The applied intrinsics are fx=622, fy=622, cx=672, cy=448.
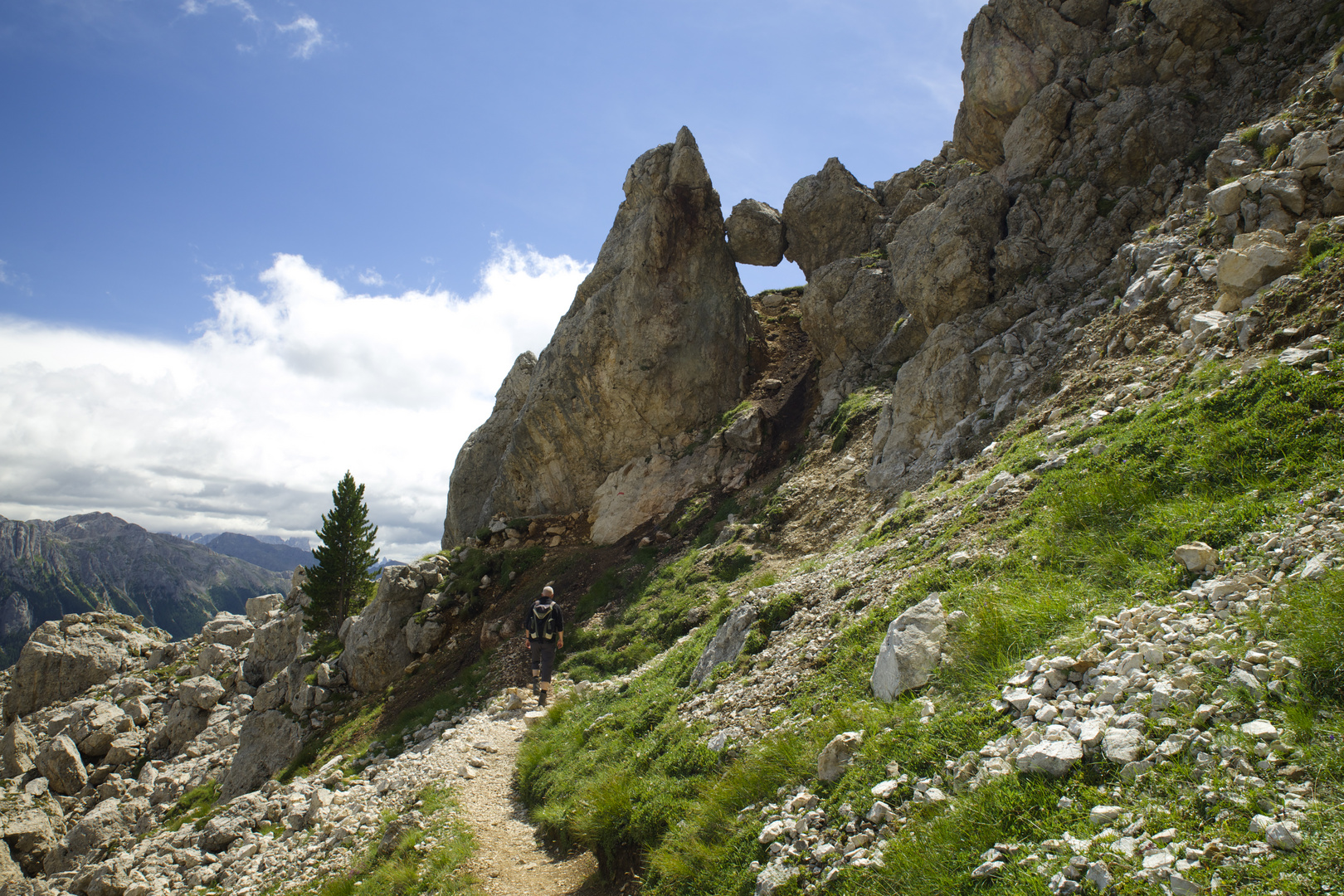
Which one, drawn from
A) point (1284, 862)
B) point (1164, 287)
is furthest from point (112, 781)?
point (1164, 287)

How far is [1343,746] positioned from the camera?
4.23 meters

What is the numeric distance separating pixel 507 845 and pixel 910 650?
8625 millimetres

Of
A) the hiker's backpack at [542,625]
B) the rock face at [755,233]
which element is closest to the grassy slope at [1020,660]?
the hiker's backpack at [542,625]

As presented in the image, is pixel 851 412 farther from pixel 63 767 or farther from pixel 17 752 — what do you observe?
pixel 17 752

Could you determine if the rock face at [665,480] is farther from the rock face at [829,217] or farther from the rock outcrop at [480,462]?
the rock outcrop at [480,462]

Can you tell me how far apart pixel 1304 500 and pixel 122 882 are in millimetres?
27966

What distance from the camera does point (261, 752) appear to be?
28594 mm

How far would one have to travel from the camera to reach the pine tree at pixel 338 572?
133ft

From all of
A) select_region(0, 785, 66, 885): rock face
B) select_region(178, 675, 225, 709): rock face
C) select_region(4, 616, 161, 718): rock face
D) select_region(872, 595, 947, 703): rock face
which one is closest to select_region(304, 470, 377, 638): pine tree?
select_region(178, 675, 225, 709): rock face

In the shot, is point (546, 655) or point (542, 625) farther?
point (542, 625)

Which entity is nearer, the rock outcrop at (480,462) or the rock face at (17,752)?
the rock face at (17,752)

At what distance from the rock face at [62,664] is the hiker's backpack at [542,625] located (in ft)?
181

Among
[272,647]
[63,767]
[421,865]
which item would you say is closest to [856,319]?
[421,865]

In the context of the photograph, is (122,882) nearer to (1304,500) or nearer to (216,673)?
(1304,500)
